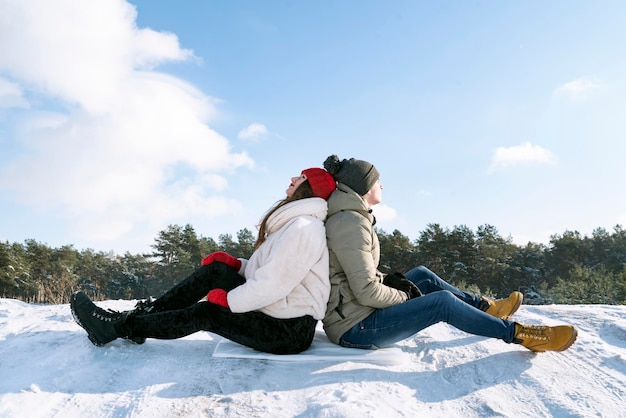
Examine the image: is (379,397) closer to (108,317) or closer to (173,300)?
(173,300)

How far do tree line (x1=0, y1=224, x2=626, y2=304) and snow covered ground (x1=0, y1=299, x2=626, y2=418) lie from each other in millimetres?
15417

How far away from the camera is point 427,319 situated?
305 cm

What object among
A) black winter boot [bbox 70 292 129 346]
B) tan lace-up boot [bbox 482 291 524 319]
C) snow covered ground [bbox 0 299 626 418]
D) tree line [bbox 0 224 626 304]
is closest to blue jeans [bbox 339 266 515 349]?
snow covered ground [bbox 0 299 626 418]

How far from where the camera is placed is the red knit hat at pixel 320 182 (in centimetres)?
318

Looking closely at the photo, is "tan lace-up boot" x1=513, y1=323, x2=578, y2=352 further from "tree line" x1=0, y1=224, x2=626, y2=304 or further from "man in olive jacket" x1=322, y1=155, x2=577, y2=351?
"tree line" x1=0, y1=224, x2=626, y2=304

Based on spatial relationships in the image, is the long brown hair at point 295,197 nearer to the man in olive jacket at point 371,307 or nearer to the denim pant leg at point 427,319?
the man in olive jacket at point 371,307

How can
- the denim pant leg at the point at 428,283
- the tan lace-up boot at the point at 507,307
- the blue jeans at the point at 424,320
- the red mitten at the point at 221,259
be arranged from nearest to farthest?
the blue jeans at the point at 424,320 → the red mitten at the point at 221,259 → the tan lace-up boot at the point at 507,307 → the denim pant leg at the point at 428,283

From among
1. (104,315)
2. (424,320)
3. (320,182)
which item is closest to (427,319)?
(424,320)

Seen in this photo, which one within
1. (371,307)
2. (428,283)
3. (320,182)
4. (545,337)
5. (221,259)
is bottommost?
(545,337)

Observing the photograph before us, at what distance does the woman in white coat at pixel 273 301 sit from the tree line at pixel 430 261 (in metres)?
15.7

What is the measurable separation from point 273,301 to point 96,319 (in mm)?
1245

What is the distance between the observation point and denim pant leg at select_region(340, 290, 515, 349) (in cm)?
303

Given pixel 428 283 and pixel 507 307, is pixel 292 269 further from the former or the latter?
pixel 507 307

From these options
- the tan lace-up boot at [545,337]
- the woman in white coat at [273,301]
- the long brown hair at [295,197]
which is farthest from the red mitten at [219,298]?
the tan lace-up boot at [545,337]
